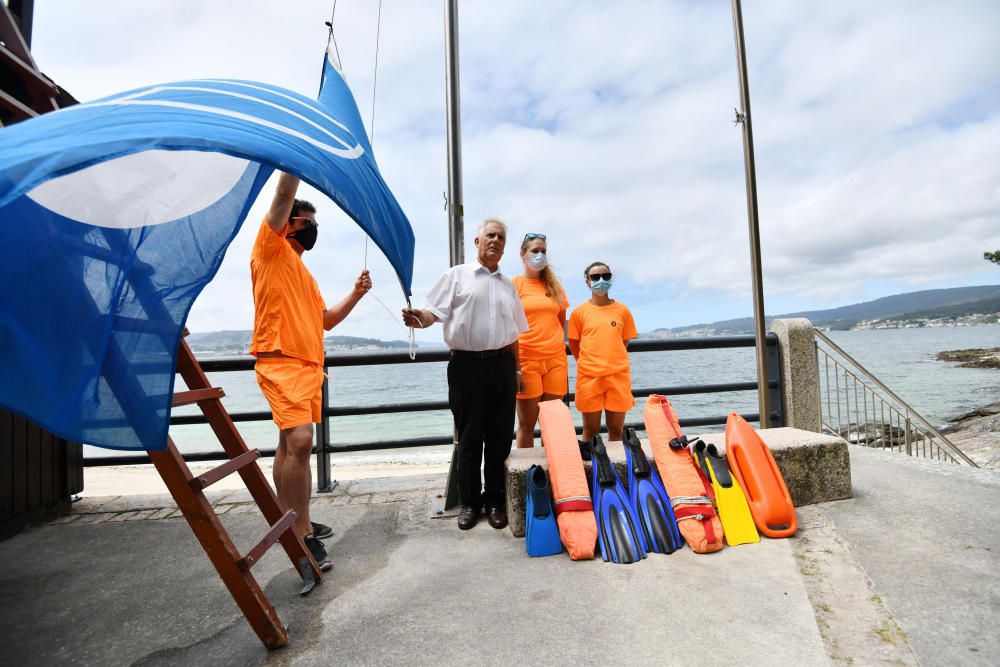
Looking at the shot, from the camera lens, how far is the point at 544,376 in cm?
366

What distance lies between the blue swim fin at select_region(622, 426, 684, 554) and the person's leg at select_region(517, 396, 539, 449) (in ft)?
2.23

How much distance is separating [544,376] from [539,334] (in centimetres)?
30

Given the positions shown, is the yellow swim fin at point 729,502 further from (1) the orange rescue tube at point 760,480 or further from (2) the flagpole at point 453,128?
(2) the flagpole at point 453,128

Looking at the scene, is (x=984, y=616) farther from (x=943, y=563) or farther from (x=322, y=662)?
(x=322, y=662)

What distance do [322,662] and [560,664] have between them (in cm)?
85

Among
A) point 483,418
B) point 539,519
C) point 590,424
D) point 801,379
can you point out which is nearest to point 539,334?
point 483,418

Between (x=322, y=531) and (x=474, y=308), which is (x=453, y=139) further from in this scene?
(x=322, y=531)

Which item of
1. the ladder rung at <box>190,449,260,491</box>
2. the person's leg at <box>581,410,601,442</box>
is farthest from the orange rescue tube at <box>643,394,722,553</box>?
the ladder rung at <box>190,449,260,491</box>

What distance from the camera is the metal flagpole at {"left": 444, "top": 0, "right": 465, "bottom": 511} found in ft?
12.4

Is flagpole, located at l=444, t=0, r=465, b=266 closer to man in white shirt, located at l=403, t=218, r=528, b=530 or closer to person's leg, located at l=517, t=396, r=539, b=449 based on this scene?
man in white shirt, located at l=403, t=218, r=528, b=530

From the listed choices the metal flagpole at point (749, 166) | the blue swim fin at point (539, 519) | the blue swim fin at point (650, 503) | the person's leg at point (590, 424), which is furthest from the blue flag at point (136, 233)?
the metal flagpole at point (749, 166)

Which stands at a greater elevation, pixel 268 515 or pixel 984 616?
pixel 268 515

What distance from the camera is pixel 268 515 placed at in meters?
2.53

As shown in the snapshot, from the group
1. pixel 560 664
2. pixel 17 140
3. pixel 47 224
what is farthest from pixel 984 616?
pixel 47 224
